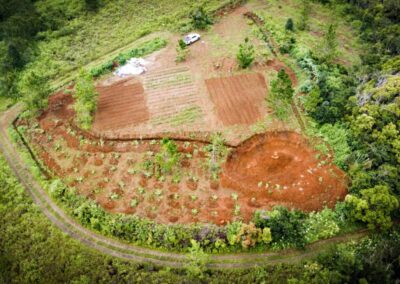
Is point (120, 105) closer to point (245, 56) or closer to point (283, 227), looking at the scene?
point (245, 56)

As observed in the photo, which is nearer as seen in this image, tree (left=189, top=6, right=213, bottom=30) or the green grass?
the green grass

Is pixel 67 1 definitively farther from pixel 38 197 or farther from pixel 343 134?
pixel 343 134

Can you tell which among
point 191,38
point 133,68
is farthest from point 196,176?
point 191,38

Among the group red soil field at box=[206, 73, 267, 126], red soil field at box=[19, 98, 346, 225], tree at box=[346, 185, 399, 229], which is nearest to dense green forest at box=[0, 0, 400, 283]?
tree at box=[346, 185, 399, 229]

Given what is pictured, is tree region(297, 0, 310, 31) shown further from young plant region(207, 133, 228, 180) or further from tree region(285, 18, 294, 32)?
young plant region(207, 133, 228, 180)

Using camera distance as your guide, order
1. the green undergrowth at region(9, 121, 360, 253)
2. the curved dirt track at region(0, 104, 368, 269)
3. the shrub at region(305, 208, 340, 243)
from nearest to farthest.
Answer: the curved dirt track at region(0, 104, 368, 269)
the green undergrowth at region(9, 121, 360, 253)
the shrub at region(305, 208, 340, 243)

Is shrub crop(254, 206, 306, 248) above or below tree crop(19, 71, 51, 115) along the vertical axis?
below

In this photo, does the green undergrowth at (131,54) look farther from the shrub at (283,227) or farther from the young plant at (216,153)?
the shrub at (283,227)
